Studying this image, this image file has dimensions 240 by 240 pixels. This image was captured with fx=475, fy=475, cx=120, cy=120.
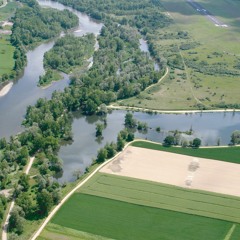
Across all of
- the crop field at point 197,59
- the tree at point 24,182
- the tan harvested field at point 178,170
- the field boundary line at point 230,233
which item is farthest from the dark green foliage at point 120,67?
the field boundary line at point 230,233

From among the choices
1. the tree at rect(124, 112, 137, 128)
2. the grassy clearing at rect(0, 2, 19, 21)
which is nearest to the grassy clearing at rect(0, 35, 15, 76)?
the grassy clearing at rect(0, 2, 19, 21)

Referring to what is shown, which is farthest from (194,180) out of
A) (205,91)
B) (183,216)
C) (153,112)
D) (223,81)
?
(223,81)

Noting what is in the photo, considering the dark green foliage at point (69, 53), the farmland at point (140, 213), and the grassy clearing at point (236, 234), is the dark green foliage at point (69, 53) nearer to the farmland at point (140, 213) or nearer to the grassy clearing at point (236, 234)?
the farmland at point (140, 213)

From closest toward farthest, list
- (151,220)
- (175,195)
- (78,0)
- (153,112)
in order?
(151,220), (175,195), (153,112), (78,0)

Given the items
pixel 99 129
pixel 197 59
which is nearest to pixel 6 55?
pixel 99 129

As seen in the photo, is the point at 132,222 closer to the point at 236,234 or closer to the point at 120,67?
the point at 236,234

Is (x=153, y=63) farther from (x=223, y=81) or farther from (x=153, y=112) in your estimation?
(x=153, y=112)

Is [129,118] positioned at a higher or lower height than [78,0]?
lower
